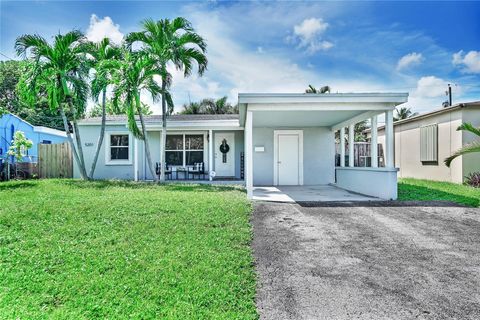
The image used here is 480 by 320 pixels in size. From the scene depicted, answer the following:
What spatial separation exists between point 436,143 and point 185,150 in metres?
11.4

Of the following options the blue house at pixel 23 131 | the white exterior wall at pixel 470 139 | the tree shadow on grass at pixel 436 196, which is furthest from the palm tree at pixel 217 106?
the tree shadow on grass at pixel 436 196

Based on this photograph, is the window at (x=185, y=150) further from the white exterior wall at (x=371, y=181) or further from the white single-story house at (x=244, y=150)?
the white exterior wall at (x=371, y=181)

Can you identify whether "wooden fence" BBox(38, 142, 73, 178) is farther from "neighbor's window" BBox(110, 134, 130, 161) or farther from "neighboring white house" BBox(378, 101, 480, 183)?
"neighboring white house" BBox(378, 101, 480, 183)

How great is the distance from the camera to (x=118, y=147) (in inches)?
536

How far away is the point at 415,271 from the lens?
11.6ft

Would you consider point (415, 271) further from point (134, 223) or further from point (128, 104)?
point (128, 104)

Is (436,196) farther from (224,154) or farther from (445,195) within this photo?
(224,154)

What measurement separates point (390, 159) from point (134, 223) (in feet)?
22.4

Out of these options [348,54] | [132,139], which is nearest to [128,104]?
[132,139]

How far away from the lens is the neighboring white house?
37.2ft

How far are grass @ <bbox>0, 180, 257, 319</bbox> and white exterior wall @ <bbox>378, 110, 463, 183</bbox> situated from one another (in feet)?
33.8

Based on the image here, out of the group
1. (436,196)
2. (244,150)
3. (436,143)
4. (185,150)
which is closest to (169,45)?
(185,150)

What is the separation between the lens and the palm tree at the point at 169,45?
35.5 ft

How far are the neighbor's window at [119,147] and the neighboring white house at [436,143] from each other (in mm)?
14044
